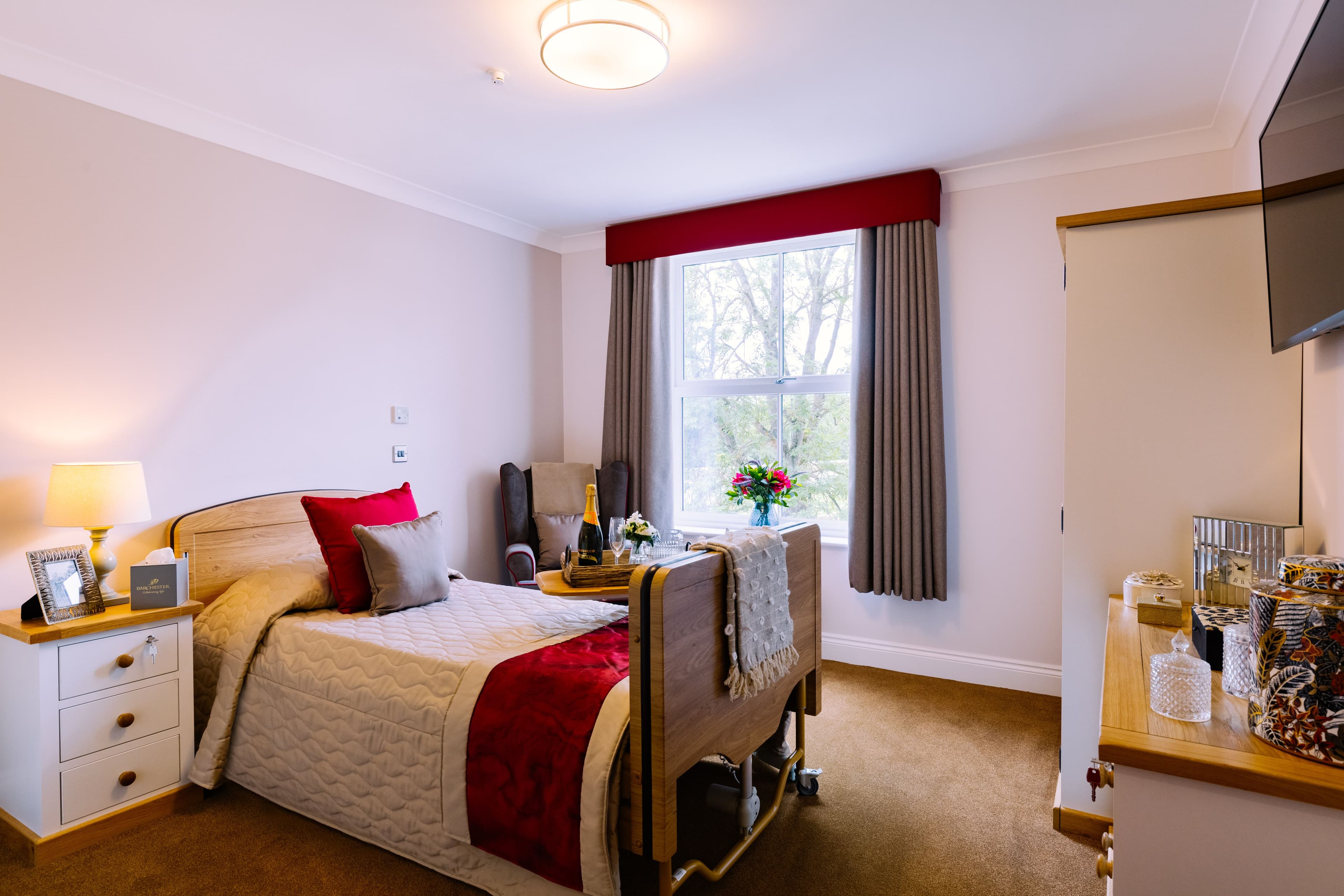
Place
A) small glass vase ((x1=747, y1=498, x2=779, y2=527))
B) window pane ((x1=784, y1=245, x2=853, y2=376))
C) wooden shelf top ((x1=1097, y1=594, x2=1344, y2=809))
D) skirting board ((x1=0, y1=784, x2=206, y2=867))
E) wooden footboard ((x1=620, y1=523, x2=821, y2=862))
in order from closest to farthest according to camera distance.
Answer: wooden shelf top ((x1=1097, y1=594, x2=1344, y2=809)), wooden footboard ((x1=620, y1=523, x2=821, y2=862)), skirting board ((x1=0, y1=784, x2=206, y2=867)), small glass vase ((x1=747, y1=498, x2=779, y2=527)), window pane ((x1=784, y1=245, x2=853, y2=376))

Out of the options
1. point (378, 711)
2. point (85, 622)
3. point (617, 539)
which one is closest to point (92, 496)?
point (85, 622)

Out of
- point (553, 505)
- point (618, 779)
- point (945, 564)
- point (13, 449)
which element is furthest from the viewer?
point (553, 505)

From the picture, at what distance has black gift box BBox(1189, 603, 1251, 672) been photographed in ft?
4.67

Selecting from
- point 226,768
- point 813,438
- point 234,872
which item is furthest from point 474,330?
point 234,872

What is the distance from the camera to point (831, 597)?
410 centimetres

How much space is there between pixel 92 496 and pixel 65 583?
28 centimetres

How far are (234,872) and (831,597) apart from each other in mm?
2980

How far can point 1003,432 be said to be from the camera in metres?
3.63

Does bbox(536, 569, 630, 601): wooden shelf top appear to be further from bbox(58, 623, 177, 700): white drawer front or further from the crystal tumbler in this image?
the crystal tumbler

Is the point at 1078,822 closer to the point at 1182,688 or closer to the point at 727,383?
the point at 1182,688

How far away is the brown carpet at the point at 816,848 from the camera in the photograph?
2035mm

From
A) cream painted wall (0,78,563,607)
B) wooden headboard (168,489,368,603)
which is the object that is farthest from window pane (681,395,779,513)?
wooden headboard (168,489,368,603)

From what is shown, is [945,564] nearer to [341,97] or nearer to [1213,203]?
[1213,203]

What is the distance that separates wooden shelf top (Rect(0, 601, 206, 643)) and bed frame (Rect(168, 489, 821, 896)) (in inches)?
68.4
